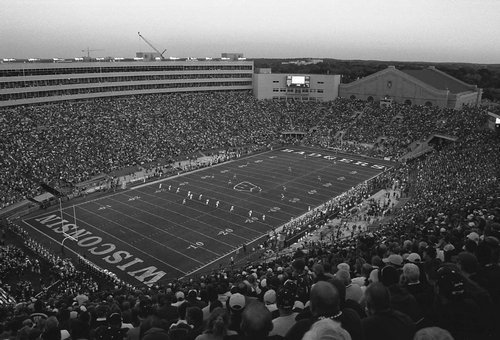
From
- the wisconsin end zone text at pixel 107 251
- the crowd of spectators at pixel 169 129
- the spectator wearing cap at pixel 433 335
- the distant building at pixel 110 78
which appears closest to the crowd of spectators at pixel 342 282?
the spectator wearing cap at pixel 433 335

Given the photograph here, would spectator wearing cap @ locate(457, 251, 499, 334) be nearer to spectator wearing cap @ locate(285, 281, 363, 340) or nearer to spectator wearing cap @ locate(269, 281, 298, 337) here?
spectator wearing cap @ locate(285, 281, 363, 340)

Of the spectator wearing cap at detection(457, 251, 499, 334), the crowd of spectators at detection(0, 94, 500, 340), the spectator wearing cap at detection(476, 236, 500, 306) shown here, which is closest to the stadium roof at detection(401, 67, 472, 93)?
the crowd of spectators at detection(0, 94, 500, 340)

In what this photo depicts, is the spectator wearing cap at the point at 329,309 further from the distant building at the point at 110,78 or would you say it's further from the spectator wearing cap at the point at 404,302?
the distant building at the point at 110,78

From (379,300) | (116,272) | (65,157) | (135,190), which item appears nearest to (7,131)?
(65,157)

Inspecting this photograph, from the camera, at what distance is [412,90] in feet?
219

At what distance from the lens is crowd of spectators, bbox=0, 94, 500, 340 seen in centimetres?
410

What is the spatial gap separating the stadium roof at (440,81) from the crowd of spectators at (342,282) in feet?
55.3

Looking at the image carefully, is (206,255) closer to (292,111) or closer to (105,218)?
(105,218)

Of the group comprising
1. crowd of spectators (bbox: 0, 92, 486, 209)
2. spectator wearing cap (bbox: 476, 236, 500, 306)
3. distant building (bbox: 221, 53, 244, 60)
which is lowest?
crowd of spectators (bbox: 0, 92, 486, 209)

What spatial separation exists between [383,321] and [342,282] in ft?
5.31

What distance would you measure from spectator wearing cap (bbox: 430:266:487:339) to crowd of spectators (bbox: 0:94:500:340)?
1cm

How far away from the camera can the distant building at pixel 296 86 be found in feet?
251

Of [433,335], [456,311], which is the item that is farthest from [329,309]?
[456,311]

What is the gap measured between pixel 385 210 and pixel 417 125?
2991 cm
